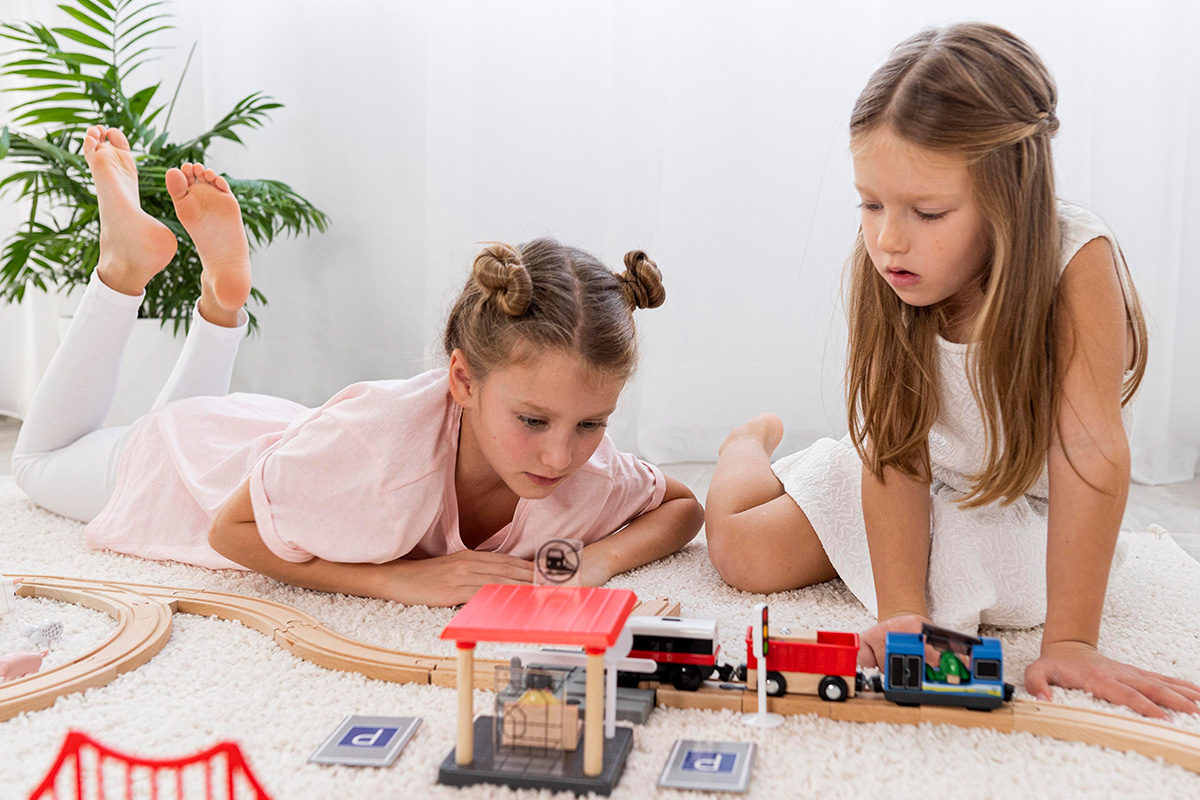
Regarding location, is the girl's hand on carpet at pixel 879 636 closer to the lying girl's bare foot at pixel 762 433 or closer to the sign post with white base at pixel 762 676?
the sign post with white base at pixel 762 676

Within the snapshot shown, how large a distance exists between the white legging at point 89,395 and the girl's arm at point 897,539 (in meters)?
0.91

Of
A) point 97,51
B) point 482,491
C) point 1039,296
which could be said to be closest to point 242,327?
point 482,491

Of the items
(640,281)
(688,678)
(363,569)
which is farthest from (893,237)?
(363,569)

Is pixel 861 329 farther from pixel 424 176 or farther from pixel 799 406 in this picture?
pixel 424 176

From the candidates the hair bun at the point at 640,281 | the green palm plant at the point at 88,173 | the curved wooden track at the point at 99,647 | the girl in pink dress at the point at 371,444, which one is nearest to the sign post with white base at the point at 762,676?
the girl in pink dress at the point at 371,444

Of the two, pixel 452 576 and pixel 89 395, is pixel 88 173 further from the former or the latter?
pixel 452 576

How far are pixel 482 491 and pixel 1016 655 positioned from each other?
544 millimetres

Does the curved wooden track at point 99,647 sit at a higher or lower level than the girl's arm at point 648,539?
lower

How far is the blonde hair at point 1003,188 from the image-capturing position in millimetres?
790

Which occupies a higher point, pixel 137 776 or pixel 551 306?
pixel 551 306

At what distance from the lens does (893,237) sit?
2.64ft

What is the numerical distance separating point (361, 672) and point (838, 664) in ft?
1.18

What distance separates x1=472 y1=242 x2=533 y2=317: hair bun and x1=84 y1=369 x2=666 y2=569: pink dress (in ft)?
0.47

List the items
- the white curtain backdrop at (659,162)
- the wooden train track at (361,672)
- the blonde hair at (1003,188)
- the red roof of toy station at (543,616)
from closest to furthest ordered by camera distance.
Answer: the red roof of toy station at (543,616)
the wooden train track at (361,672)
the blonde hair at (1003,188)
the white curtain backdrop at (659,162)
